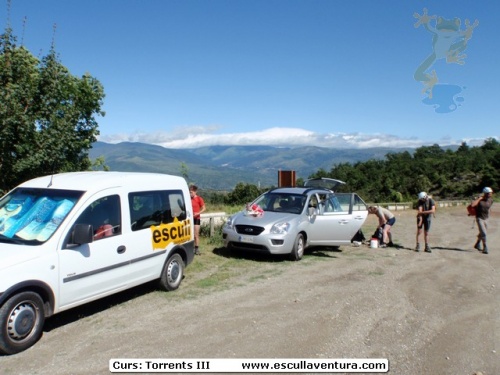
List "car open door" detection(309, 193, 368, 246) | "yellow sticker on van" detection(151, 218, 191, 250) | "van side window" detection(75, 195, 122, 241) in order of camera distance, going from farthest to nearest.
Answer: "car open door" detection(309, 193, 368, 246) < "yellow sticker on van" detection(151, 218, 191, 250) < "van side window" detection(75, 195, 122, 241)

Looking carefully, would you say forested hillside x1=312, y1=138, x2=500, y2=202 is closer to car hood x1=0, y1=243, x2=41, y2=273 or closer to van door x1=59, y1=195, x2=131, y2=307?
van door x1=59, y1=195, x2=131, y2=307

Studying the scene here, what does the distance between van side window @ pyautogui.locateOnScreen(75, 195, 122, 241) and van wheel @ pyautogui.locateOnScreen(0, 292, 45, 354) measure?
3.75ft

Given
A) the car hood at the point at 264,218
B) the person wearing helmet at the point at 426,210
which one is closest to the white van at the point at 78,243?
the car hood at the point at 264,218

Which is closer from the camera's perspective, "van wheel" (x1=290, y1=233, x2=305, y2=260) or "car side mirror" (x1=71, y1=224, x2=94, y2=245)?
"car side mirror" (x1=71, y1=224, x2=94, y2=245)

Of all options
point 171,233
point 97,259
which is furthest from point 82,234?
point 171,233

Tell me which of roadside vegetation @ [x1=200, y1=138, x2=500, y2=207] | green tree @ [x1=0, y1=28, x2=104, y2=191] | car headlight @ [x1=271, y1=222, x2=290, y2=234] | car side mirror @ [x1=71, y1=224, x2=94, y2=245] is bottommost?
roadside vegetation @ [x1=200, y1=138, x2=500, y2=207]

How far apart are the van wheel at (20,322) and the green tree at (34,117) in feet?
15.5

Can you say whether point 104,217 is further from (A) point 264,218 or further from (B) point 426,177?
(B) point 426,177

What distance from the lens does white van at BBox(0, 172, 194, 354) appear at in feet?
16.3

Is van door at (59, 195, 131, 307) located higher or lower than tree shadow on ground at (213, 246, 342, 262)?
higher

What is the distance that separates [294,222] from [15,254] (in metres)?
6.74

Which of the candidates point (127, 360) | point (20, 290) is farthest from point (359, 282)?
point (20, 290)

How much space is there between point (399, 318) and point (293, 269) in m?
3.51

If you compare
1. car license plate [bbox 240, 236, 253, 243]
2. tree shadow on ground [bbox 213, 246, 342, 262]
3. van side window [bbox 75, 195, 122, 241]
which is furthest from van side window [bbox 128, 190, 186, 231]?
tree shadow on ground [bbox 213, 246, 342, 262]
